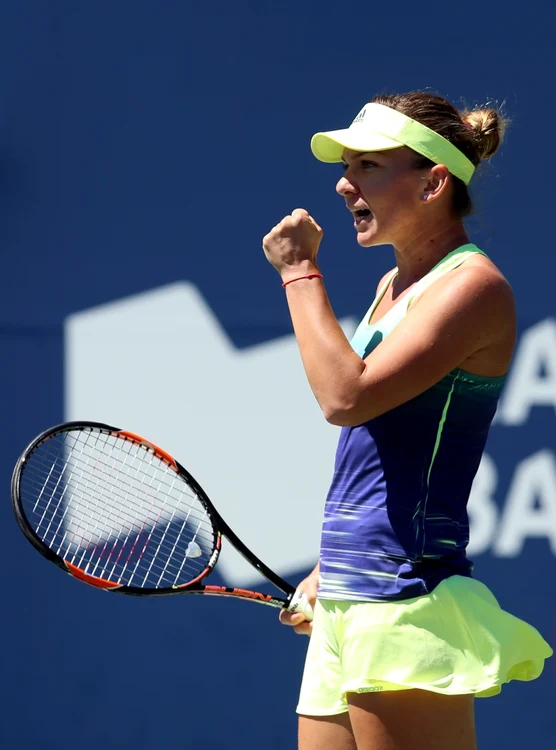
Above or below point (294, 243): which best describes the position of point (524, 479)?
below

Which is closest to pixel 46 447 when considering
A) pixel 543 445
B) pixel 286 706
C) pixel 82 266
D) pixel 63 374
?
pixel 63 374

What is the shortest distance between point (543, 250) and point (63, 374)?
152 cm

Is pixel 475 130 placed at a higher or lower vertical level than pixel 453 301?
higher

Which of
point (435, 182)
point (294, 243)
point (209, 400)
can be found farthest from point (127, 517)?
point (435, 182)

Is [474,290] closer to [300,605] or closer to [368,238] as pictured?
[368,238]

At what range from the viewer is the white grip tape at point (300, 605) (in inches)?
88.4

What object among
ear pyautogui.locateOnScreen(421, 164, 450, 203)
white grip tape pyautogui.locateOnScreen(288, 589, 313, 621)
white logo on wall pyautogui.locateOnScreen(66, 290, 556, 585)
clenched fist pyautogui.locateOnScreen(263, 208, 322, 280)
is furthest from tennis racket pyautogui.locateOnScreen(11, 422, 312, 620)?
ear pyautogui.locateOnScreen(421, 164, 450, 203)

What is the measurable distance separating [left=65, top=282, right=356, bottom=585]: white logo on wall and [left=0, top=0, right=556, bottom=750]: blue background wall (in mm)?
56

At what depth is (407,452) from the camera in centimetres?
182

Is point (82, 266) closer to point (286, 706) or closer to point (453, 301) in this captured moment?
point (286, 706)

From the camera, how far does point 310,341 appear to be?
5.95ft

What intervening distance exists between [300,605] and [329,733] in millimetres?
366

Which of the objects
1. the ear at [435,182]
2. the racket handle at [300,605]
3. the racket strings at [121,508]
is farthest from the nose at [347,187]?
the racket strings at [121,508]

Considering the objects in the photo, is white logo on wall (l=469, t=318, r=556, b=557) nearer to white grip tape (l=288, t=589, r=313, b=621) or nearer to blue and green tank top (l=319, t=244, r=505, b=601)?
white grip tape (l=288, t=589, r=313, b=621)
